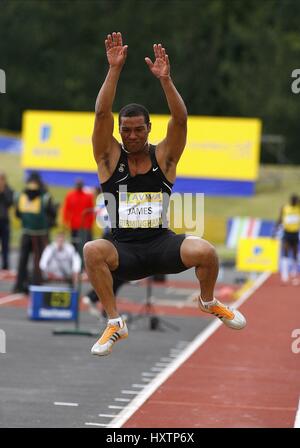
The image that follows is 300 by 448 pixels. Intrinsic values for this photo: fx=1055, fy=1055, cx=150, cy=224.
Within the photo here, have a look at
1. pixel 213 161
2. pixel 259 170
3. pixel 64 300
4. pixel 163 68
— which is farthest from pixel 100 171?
pixel 259 170

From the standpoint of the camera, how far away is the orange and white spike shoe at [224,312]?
7.53m

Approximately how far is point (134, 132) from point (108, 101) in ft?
0.91

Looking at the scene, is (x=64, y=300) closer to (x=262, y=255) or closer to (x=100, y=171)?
(x=262, y=255)

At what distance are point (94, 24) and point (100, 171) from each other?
5820 centimetres

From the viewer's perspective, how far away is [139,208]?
7281 millimetres

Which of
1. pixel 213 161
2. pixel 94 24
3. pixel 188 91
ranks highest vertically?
pixel 94 24

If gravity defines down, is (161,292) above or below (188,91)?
below

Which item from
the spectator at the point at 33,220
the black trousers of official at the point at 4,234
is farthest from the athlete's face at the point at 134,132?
the black trousers of official at the point at 4,234

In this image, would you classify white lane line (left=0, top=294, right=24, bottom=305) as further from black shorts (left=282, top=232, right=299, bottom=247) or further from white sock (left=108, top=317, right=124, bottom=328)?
white sock (left=108, top=317, right=124, bottom=328)

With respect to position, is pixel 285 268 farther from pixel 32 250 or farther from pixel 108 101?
pixel 108 101

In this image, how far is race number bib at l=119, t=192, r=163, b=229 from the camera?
7277 mm

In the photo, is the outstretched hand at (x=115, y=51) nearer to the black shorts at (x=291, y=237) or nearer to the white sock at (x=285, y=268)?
the white sock at (x=285, y=268)

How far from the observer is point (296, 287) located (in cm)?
2344
